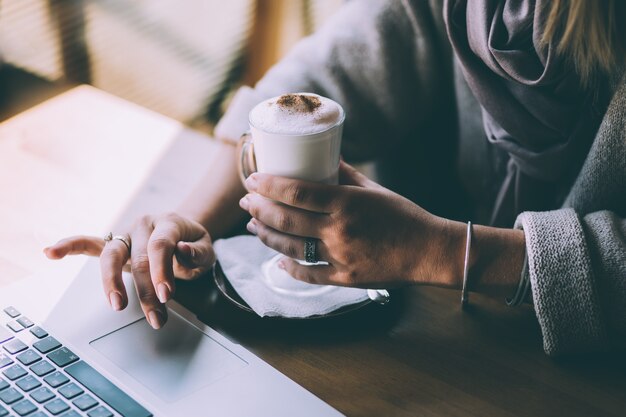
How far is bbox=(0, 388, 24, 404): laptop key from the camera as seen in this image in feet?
1.88

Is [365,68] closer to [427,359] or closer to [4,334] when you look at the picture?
[427,359]

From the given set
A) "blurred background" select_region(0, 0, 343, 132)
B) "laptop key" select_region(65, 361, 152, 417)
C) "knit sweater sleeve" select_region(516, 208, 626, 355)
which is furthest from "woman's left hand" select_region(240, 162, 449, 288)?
"blurred background" select_region(0, 0, 343, 132)

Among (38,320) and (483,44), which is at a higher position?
(483,44)

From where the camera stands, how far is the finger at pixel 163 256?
2.26ft

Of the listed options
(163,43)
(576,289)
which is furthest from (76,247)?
(163,43)

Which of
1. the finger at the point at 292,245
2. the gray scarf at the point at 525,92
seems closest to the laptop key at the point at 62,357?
the finger at the point at 292,245

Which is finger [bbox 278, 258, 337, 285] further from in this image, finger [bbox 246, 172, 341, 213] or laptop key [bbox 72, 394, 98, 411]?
laptop key [bbox 72, 394, 98, 411]

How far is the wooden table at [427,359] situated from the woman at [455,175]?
0.10 ft

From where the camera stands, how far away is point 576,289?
655 mm

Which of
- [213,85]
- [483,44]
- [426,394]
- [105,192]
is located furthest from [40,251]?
[213,85]

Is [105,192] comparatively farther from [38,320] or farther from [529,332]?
[529,332]

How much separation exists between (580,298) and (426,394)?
18 cm

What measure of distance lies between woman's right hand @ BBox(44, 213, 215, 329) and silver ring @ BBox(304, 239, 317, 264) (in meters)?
0.12

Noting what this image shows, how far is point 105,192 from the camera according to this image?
3.15ft
